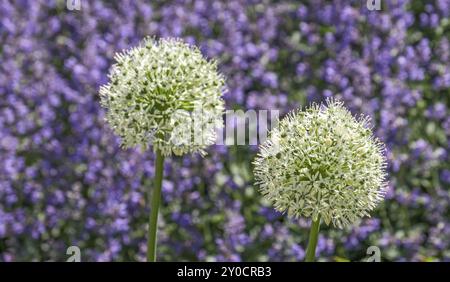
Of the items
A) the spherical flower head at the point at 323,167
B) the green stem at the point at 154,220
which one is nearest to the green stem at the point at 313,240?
the spherical flower head at the point at 323,167

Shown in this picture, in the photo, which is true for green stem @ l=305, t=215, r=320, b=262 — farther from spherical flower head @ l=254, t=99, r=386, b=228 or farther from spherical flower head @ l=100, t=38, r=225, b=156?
spherical flower head @ l=100, t=38, r=225, b=156

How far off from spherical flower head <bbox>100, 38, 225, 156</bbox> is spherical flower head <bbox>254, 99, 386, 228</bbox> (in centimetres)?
27

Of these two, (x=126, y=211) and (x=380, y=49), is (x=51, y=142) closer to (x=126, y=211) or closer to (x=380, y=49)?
(x=126, y=211)

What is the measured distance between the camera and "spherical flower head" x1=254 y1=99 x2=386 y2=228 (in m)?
2.21

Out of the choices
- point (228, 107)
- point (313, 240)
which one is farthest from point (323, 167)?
point (228, 107)

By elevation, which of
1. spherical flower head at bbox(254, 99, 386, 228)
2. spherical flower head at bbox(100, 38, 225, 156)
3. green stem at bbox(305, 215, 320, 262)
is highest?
spherical flower head at bbox(100, 38, 225, 156)

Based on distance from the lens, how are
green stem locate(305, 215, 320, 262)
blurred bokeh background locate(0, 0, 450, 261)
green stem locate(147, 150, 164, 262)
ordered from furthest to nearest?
blurred bokeh background locate(0, 0, 450, 261)
green stem locate(147, 150, 164, 262)
green stem locate(305, 215, 320, 262)

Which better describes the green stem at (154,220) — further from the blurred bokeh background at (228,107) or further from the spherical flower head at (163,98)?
the blurred bokeh background at (228,107)

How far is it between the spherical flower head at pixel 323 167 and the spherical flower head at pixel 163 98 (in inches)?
10.5

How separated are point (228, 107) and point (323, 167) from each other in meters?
3.36

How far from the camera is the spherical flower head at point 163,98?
2391mm

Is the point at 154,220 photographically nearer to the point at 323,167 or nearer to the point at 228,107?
the point at 323,167

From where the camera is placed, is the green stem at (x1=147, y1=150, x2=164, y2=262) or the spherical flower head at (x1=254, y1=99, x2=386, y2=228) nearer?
the spherical flower head at (x1=254, y1=99, x2=386, y2=228)

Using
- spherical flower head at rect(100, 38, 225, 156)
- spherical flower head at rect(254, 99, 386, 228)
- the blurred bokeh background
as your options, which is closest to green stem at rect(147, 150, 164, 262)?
spherical flower head at rect(100, 38, 225, 156)
